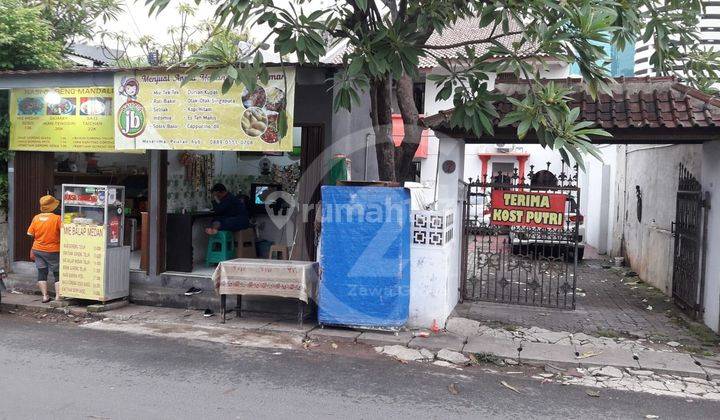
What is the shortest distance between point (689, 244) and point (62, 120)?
32.1ft

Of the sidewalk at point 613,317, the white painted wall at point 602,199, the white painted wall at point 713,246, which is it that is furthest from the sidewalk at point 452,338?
the white painted wall at point 602,199

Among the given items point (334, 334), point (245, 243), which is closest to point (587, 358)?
point (334, 334)

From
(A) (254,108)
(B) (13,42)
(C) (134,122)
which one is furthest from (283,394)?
(B) (13,42)

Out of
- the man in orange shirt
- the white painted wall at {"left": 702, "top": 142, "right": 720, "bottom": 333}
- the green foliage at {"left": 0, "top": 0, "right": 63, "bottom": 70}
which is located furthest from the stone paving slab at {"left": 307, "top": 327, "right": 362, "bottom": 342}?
the green foliage at {"left": 0, "top": 0, "right": 63, "bottom": 70}

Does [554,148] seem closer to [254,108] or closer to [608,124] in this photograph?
[608,124]

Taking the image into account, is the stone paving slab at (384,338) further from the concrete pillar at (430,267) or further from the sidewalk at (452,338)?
the concrete pillar at (430,267)

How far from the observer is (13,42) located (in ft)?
36.3

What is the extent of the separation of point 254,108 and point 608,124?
471 cm

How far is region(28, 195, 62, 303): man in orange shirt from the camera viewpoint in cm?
909

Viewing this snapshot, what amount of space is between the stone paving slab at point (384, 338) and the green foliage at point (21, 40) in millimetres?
8410

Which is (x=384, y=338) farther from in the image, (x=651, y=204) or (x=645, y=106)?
(x=651, y=204)

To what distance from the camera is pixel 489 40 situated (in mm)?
7148

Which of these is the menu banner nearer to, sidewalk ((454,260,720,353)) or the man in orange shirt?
the man in orange shirt

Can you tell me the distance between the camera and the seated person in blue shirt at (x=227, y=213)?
10.2 m
